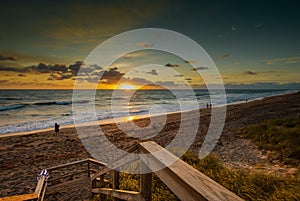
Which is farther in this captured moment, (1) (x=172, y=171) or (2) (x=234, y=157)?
(2) (x=234, y=157)

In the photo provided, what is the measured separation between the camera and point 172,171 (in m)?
1.20

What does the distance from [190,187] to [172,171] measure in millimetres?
211

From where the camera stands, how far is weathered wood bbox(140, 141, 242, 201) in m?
0.93

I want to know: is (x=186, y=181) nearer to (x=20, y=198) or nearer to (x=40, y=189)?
(x=20, y=198)

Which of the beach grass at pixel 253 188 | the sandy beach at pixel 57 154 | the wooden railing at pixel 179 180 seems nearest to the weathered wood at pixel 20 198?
the beach grass at pixel 253 188

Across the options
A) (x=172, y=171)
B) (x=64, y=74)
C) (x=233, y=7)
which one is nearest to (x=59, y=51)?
(x=233, y=7)

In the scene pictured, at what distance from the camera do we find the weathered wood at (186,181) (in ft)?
3.05

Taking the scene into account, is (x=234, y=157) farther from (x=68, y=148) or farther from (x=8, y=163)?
(x=8, y=163)

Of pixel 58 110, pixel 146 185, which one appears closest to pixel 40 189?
pixel 146 185

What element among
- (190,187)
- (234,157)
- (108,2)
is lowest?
(234,157)

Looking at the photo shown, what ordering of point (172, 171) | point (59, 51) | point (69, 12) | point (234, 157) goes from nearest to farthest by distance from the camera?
point (172, 171) < point (234, 157) < point (69, 12) < point (59, 51)

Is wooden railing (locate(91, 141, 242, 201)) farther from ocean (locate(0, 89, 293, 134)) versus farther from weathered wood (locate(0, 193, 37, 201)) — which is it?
ocean (locate(0, 89, 293, 134))

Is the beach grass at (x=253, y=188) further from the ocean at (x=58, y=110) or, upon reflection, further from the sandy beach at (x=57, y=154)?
the ocean at (x=58, y=110)

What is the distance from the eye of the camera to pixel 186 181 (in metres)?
1.05
